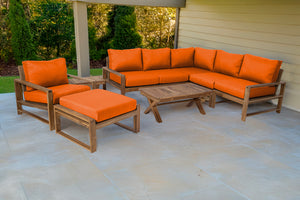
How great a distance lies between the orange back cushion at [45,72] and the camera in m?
3.95

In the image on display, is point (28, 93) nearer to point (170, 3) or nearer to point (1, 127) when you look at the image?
point (1, 127)

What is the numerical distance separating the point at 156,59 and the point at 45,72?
7.85ft

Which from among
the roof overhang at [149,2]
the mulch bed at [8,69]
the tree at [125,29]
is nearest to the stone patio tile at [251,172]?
the roof overhang at [149,2]

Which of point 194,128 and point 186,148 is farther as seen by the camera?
point 194,128

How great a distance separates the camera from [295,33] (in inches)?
191

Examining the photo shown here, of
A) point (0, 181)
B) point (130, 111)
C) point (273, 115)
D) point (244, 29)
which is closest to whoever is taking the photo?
point (0, 181)

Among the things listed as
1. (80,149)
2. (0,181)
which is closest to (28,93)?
(80,149)

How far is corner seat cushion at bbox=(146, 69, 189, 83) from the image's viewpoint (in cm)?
523

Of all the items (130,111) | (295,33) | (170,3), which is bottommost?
(130,111)

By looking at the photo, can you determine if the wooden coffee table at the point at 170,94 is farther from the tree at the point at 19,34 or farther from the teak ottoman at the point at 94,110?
the tree at the point at 19,34

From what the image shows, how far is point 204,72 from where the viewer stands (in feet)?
18.9

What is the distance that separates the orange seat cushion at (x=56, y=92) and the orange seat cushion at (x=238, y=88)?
2338 mm

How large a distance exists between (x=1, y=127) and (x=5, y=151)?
2.54 feet

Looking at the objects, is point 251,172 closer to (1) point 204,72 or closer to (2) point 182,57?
(1) point 204,72
